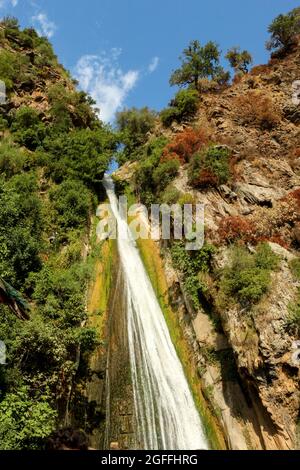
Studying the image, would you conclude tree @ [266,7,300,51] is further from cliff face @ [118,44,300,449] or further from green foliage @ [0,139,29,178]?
green foliage @ [0,139,29,178]

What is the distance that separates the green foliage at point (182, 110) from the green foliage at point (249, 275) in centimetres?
1942

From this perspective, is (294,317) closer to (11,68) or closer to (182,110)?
(182,110)

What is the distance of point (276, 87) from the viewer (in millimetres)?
33500

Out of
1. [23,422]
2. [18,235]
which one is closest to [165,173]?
[18,235]

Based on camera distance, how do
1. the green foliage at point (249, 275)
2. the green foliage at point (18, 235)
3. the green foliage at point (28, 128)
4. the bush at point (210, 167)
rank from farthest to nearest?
the green foliage at point (28, 128) < the bush at point (210, 167) < the green foliage at point (18, 235) < the green foliage at point (249, 275)

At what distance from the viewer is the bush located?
24234 mm

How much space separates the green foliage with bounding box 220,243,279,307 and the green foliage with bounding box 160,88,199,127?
19.4m

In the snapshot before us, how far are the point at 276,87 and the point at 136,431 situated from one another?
96.7 feet

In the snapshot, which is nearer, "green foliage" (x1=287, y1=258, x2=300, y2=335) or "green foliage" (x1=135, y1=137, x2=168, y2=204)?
"green foliage" (x1=287, y1=258, x2=300, y2=335)

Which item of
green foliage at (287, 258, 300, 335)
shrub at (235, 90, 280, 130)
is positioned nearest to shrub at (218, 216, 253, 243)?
green foliage at (287, 258, 300, 335)

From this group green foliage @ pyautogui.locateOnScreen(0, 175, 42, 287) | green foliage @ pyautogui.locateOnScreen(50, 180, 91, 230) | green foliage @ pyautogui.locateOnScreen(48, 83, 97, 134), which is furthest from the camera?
green foliage @ pyautogui.locateOnScreen(48, 83, 97, 134)

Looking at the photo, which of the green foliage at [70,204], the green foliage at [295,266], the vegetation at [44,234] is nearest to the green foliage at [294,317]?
the green foliage at [295,266]

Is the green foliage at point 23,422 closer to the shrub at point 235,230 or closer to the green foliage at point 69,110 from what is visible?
the shrub at point 235,230

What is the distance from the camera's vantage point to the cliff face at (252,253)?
13656mm
